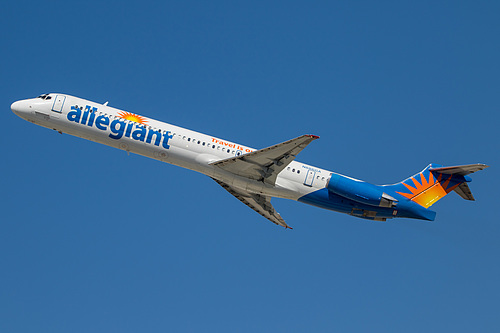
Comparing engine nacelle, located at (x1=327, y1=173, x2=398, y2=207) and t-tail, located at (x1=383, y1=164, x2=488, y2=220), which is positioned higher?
t-tail, located at (x1=383, y1=164, x2=488, y2=220)

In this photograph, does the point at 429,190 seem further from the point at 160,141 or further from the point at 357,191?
the point at 160,141

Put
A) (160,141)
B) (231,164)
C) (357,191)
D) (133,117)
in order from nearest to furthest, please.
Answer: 1. (231,164)
2. (357,191)
3. (160,141)
4. (133,117)

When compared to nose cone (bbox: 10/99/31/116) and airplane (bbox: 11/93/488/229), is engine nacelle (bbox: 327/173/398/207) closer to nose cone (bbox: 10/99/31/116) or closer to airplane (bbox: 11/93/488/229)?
airplane (bbox: 11/93/488/229)

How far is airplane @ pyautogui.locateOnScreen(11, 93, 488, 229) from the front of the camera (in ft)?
118

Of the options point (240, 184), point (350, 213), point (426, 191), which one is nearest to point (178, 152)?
point (240, 184)

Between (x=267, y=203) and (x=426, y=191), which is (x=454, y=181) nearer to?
(x=426, y=191)

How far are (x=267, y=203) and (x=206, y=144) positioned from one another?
8.31m

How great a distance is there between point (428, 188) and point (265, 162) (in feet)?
38.6

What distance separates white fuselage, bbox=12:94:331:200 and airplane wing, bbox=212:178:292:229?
4.49m

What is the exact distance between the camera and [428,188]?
38.6 metres

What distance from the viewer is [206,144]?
120 feet

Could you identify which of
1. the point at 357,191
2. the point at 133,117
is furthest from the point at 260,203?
the point at 133,117

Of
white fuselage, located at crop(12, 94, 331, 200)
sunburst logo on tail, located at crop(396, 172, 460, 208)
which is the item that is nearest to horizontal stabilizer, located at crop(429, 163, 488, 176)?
sunburst logo on tail, located at crop(396, 172, 460, 208)

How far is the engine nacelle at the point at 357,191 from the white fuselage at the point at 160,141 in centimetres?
81
